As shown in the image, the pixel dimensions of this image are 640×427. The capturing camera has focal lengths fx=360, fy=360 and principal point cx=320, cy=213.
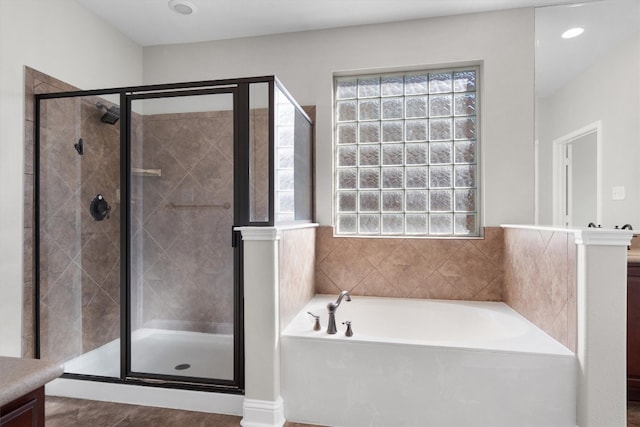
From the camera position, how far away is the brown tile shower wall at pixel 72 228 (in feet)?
7.36

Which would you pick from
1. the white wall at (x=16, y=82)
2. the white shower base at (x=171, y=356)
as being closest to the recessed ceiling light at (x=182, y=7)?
the white wall at (x=16, y=82)

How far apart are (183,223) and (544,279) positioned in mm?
2102

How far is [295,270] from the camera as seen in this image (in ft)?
7.50

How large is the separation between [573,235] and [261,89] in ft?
Result: 5.68

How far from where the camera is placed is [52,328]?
228cm

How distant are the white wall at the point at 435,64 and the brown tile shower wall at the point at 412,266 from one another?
0.24 m

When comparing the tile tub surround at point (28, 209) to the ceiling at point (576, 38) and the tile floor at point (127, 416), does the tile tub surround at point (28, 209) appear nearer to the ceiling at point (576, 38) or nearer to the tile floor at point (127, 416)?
the tile floor at point (127, 416)

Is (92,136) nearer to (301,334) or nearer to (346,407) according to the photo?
(301,334)

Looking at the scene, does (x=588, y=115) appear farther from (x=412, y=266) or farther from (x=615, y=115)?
(x=412, y=266)

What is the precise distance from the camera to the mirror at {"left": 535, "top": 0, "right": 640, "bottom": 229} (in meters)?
2.35

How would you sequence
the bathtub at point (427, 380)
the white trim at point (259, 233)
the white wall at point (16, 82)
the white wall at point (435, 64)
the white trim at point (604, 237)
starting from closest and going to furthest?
the white trim at point (604, 237) < the bathtub at point (427, 380) < the white trim at point (259, 233) < the white wall at point (16, 82) < the white wall at point (435, 64)

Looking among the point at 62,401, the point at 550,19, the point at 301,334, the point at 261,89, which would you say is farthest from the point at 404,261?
the point at 62,401

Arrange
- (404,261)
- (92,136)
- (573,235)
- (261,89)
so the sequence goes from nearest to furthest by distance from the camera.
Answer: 1. (573,235)
2. (261,89)
3. (92,136)
4. (404,261)

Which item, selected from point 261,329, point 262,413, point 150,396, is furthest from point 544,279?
point 150,396
